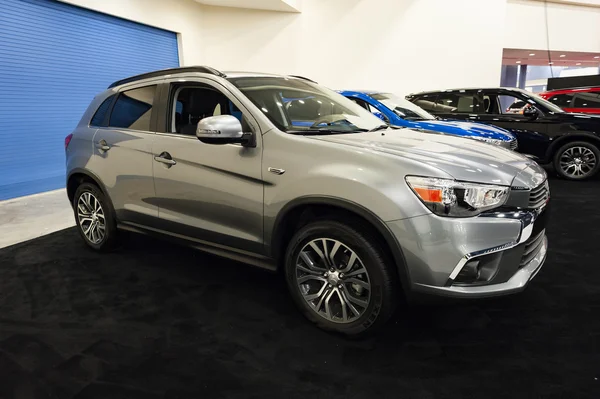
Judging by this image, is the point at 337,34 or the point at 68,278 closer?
the point at 68,278

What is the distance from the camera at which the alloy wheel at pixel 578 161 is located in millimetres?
6707

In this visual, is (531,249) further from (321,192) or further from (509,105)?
(509,105)

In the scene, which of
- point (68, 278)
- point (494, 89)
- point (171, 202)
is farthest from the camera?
point (494, 89)

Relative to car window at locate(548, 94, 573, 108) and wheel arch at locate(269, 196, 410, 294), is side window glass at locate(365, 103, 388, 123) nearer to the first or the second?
wheel arch at locate(269, 196, 410, 294)

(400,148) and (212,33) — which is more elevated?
(212,33)

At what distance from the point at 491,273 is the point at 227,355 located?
57.1 inches

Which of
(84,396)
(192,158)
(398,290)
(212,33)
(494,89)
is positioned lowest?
(84,396)

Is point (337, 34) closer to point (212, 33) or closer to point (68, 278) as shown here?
point (212, 33)

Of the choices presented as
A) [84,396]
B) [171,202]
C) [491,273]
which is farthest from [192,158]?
[491,273]

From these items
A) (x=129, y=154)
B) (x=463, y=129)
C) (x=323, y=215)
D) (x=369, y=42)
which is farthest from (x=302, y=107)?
(x=369, y=42)

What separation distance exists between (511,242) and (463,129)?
3.76 metres

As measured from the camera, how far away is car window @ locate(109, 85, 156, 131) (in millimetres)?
3170

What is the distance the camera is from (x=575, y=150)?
6770 mm

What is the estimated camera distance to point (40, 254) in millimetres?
3822
